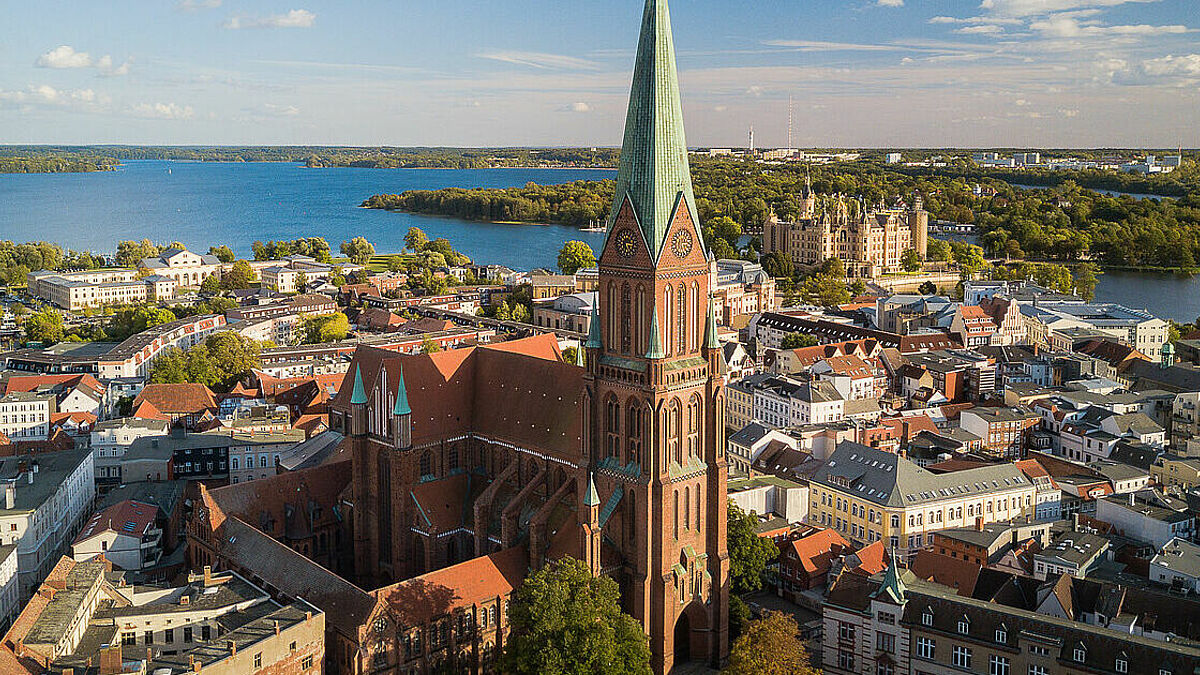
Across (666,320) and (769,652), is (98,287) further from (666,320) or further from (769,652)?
(769,652)

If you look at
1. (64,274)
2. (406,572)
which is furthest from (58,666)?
(64,274)

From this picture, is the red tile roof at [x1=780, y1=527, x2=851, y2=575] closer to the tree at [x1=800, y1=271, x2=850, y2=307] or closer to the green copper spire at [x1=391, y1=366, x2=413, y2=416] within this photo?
the green copper spire at [x1=391, y1=366, x2=413, y2=416]

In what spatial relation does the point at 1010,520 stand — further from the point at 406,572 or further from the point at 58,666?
the point at 58,666

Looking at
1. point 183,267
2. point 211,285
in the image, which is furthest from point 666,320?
point 183,267

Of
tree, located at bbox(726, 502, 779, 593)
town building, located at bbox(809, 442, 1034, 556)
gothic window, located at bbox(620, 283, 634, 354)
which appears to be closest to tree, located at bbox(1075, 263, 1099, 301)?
town building, located at bbox(809, 442, 1034, 556)

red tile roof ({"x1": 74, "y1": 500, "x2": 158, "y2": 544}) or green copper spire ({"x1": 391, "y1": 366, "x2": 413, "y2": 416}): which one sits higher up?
green copper spire ({"x1": 391, "y1": 366, "x2": 413, "y2": 416})
